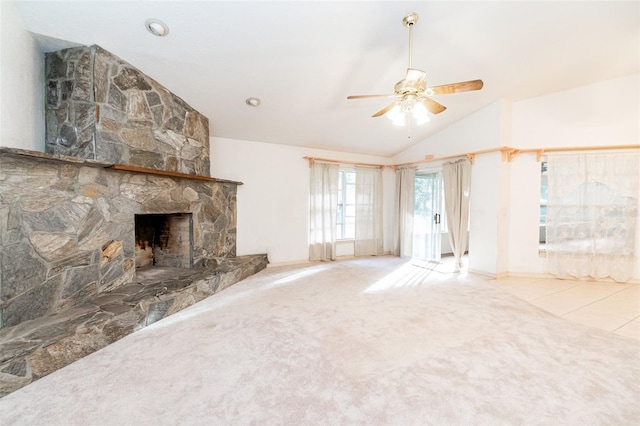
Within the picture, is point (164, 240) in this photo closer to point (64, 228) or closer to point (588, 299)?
point (64, 228)

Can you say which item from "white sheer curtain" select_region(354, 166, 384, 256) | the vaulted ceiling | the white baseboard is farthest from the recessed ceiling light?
"white sheer curtain" select_region(354, 166, 384, 256)

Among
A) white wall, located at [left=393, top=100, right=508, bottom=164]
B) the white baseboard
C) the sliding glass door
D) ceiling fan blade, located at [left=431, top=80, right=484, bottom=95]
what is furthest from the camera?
the sliding glass door

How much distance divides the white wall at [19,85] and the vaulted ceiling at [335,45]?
4.8 inches

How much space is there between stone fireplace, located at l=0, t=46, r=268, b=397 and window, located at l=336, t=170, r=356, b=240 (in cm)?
249

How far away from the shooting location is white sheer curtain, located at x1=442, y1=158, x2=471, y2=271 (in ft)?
14.6

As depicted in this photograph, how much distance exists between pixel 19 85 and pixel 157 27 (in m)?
1.26

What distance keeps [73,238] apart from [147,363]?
4.22 ft

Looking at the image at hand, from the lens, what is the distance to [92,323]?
6.55 feet

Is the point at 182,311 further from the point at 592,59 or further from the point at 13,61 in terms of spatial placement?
the point at 592,59

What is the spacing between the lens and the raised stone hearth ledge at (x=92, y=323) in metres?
1.63

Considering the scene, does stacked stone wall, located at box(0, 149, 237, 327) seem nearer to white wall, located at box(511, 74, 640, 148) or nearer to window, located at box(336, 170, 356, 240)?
window, located at box(336, 170, 356, 240)

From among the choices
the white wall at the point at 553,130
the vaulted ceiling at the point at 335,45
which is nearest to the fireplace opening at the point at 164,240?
the vaulted ceiling at the point at 335,45

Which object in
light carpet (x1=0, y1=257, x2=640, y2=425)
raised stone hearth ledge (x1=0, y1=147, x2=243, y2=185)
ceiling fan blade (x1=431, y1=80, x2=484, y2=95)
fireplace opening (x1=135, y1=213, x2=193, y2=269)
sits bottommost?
light carpet (x1=0, y1=257, x2=640, y2=425)

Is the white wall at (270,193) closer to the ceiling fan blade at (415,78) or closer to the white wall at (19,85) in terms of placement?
the white wall at (19,85)
